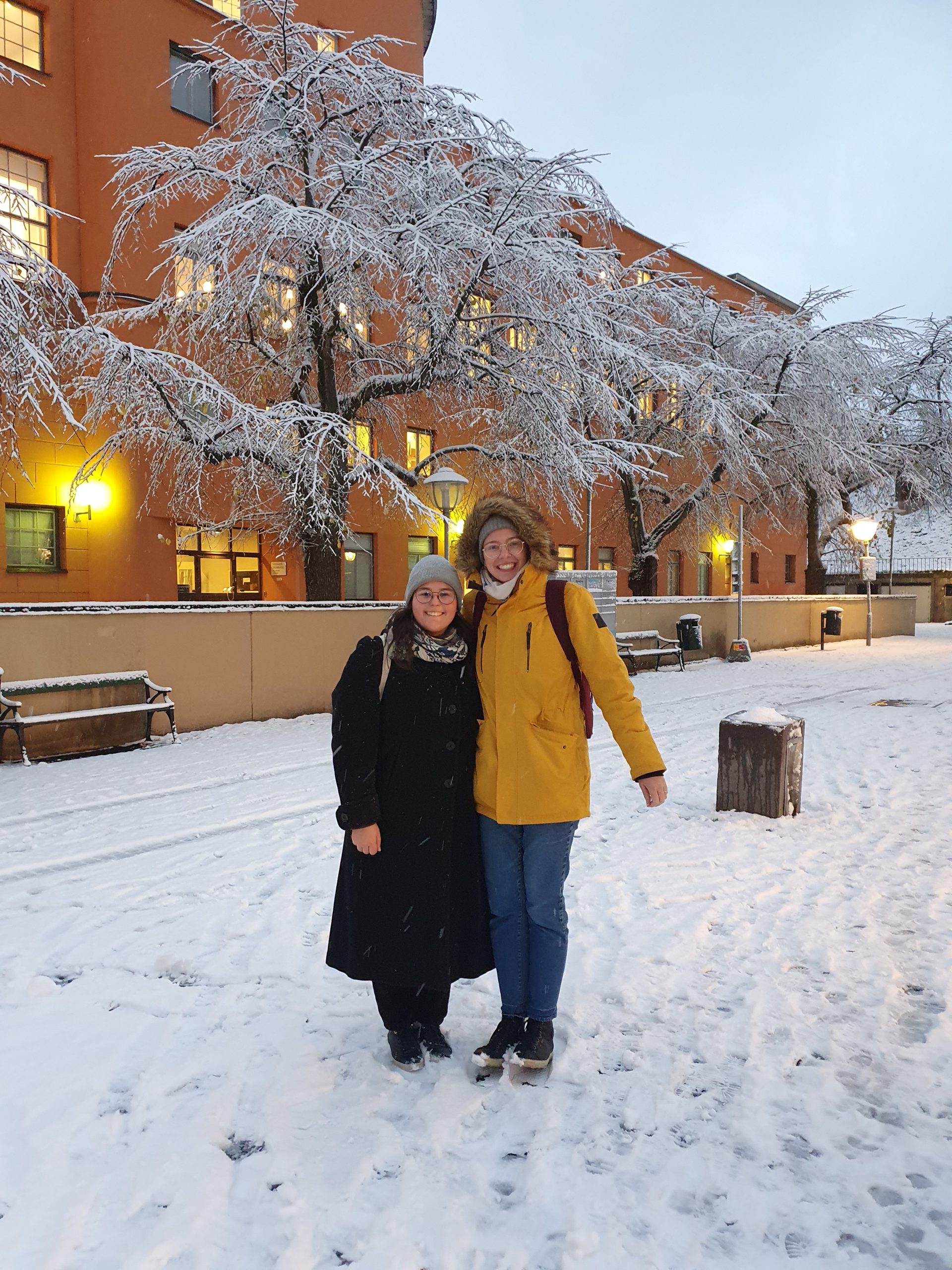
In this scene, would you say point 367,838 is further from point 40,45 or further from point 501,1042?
point 40,45

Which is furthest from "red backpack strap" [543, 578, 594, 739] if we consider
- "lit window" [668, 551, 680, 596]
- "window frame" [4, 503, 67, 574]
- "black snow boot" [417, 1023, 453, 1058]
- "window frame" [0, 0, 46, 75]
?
"lit window" [668, 551, 680, 596]

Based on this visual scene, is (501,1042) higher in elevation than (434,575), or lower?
lower

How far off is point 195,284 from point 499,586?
35.0ft

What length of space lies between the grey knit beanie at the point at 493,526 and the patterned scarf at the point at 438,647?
32 centimetres

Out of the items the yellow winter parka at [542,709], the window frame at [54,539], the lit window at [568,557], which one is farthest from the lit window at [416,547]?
the yellow winter parka at [542,709]

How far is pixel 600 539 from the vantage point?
25922 mm

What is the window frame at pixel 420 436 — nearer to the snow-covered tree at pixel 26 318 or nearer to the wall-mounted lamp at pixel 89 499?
the wall-mounted lamp at pixel 89 499

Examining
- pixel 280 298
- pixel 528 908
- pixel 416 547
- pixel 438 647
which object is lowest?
pixel 528 908

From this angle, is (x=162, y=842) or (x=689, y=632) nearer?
(x=162, y=842)

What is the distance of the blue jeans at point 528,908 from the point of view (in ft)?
9.28

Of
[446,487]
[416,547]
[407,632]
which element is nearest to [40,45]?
[446,487]

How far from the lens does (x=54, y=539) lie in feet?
50.4

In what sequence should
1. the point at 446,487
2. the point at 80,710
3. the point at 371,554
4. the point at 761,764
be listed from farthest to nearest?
the point at 371,554 → the point at 446,487 → the point at 80,710 → the point at 761,764

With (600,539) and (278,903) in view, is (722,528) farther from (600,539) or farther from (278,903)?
(278,903)
